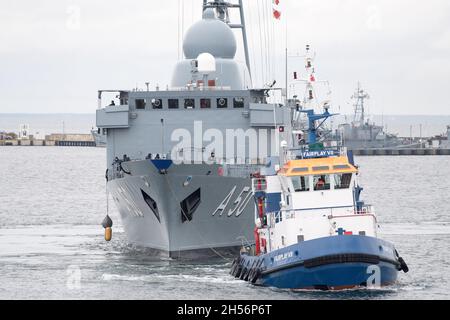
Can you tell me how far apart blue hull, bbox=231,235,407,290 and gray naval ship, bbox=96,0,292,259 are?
8.79 metres

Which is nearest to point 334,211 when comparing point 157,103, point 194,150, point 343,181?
point 343,181

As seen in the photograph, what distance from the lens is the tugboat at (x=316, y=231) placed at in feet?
123

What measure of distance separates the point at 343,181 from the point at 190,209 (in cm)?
990

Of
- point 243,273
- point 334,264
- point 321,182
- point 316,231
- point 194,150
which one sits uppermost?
point 194,150

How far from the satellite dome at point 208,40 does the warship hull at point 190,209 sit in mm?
11712

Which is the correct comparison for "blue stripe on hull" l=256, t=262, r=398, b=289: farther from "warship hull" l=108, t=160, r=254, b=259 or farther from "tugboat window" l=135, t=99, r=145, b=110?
"tugboat window" l=135, t=99, r=145, b=110

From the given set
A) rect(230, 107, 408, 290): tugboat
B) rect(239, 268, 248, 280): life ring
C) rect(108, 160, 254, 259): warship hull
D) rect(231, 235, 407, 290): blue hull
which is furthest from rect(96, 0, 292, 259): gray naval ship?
rect(231, 235, 407, 290): blue hull

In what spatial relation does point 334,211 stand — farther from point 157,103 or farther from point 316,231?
point 157,103

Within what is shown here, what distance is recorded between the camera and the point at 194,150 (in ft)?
178

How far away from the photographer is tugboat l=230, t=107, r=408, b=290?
37500 millimetres

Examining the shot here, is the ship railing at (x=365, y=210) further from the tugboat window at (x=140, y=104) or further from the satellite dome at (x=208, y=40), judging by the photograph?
the satellite dome at (x=208, y=40)

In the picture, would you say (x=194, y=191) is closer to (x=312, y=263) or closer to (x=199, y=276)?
(x=199, y=276)

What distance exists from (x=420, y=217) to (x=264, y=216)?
2977 cm
